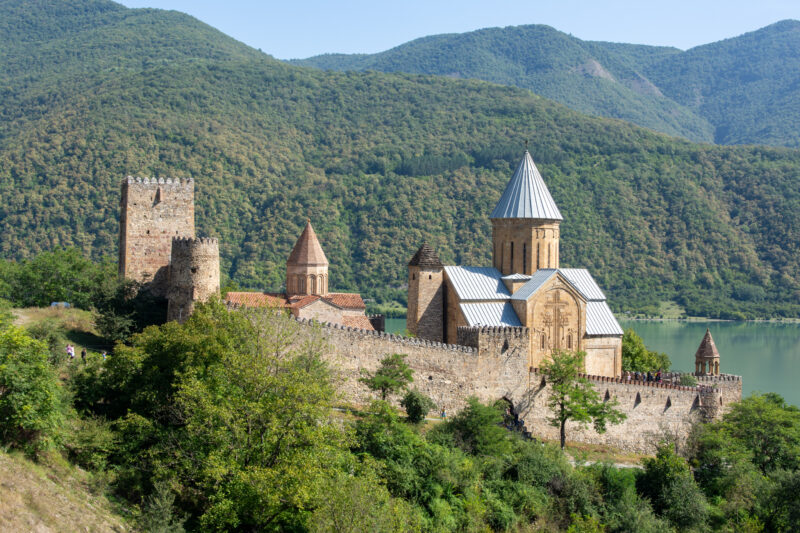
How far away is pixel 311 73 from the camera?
9806 centimetres

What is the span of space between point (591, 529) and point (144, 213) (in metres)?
13.6

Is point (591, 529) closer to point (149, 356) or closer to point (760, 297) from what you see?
point (149, 356)

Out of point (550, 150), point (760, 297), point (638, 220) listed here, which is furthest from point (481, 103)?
point (760, 297)

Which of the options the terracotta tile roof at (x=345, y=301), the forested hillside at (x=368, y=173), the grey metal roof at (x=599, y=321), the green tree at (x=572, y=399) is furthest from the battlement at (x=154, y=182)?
the forested hillside at (x=368, y=173)

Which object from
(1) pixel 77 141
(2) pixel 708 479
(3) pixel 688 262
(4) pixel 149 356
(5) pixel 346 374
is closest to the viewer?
(4) pixel 149 356

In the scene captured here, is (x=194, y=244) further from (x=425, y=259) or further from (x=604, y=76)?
(x=604, y=76)

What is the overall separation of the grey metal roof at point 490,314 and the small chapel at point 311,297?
2.62 m

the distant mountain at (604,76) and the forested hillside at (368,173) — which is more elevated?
the distant mountain at (604,76)

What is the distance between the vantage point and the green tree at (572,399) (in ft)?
68.7

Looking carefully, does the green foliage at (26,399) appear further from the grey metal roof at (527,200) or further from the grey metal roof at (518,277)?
the grey metal roof at (527,200)

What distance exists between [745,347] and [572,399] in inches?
1449

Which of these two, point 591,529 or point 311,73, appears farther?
point 311,73

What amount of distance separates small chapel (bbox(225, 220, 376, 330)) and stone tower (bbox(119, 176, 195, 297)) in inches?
80.3

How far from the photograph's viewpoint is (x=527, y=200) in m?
25.9
